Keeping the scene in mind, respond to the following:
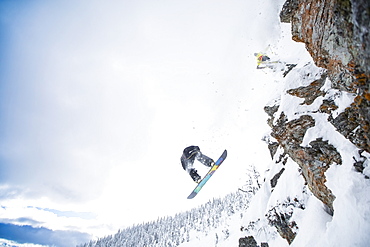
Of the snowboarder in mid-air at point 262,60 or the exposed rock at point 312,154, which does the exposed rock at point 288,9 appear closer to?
the exposed rock at point 312,154

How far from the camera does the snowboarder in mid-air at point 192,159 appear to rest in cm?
1137

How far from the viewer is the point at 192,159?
11562 mm

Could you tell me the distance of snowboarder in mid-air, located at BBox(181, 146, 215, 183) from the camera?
11.4m

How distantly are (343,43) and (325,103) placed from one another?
165 inches

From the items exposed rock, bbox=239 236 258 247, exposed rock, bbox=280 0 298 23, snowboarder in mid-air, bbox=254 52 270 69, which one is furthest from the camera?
snowboarder in mid-air, bbox=254 52 270 69

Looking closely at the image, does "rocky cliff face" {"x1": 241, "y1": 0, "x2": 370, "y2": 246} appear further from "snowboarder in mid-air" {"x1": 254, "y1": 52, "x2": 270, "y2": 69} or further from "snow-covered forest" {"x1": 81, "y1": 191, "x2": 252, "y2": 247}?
"snow-covered forest" {"x1": 81, "y1": 191, "x2": 252, "y2": 247}

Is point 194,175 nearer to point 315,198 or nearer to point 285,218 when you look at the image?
point 285,218

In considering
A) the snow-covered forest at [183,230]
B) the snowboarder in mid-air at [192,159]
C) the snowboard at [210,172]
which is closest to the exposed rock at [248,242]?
the snowboard at [210,172]

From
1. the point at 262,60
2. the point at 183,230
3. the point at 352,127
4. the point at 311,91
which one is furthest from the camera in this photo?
the point at 183,230

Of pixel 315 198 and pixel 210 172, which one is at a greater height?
pixel 210 172

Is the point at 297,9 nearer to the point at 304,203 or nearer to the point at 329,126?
the point at 329,126

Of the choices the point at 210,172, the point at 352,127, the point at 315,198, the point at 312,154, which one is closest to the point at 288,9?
the point at 352,127

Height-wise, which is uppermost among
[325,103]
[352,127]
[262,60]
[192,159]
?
[262,60]

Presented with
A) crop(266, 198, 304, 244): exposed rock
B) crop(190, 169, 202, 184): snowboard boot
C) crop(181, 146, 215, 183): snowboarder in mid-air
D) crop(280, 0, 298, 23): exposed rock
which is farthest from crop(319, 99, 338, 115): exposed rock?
crop(190, 169, 202, 184): snowboard boot
